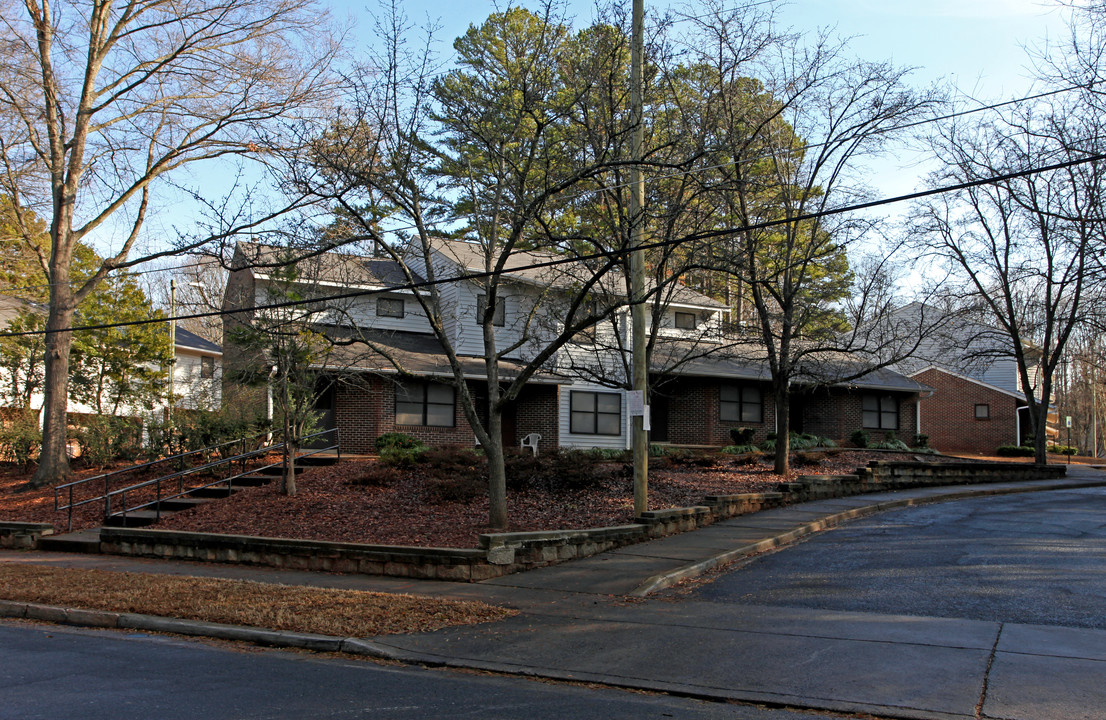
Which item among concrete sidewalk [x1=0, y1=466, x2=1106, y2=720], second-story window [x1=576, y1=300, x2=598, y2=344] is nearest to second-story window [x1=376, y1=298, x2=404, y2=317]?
second-story window [x1=576, y1=300, x2=598, y2=344]

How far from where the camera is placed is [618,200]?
15242 millimetres

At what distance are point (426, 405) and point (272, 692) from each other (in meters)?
20.4

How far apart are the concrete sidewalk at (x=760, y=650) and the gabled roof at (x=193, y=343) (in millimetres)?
33127

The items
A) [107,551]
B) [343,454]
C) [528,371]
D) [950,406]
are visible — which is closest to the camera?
[528,371]

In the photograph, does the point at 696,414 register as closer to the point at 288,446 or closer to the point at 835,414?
the point at 835,414

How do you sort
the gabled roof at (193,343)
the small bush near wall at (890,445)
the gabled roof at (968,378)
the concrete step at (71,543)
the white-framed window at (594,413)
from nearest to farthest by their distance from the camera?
the concrete step at (71,543), the white-framed window at (594,413), the small bush near wall at (890,445), the gabled roof at (193,343), the gabled roof at (968,378)

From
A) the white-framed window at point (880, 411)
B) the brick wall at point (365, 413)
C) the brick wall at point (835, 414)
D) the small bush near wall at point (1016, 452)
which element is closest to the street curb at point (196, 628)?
the brick wall at point (365, 413)

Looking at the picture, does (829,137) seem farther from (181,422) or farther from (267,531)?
(181,422)

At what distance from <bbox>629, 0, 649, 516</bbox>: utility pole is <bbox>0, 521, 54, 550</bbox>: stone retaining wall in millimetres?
10768

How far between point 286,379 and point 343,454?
8.12 m

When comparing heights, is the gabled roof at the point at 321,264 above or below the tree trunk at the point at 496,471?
above

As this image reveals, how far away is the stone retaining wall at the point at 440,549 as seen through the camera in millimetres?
11688

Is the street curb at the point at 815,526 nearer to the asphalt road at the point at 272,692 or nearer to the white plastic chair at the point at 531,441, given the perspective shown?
the asphalt road at the point at 272,692

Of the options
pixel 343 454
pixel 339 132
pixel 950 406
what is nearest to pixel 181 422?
pixel 343 454
